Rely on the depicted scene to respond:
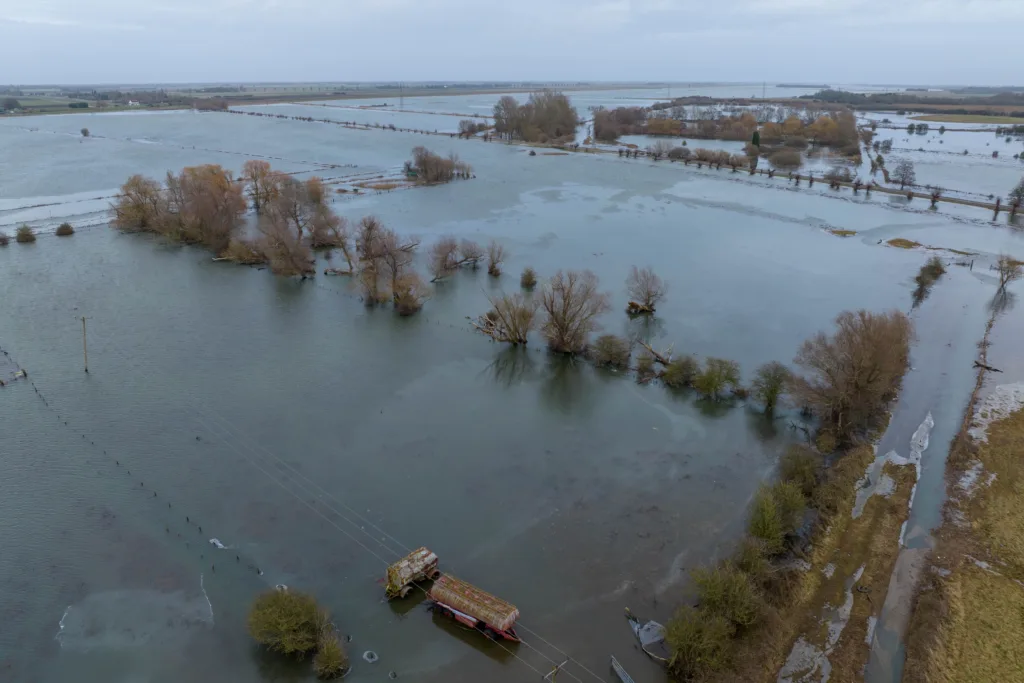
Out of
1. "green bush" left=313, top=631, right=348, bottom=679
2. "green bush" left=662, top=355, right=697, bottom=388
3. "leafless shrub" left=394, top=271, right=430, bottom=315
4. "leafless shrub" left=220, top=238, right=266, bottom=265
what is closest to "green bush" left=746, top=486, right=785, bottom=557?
"green bush" left=662, top=355, right=697, bottom=388

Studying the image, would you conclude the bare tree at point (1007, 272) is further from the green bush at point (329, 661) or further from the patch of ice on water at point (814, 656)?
the green bush at point (329, 661)

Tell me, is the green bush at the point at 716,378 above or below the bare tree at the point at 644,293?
below

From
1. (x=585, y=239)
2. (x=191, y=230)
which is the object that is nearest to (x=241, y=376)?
(x=191, y=230)

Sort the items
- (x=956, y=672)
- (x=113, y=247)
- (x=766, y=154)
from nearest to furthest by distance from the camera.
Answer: (x=956, y=672)
(x=113, y=247)
(x=766, y=154)

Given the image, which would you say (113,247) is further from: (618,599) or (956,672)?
(956,672)

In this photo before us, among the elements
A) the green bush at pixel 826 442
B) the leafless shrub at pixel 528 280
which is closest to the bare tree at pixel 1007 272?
the green bush at pixel 826 442

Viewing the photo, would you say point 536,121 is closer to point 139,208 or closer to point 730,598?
point 139,208
